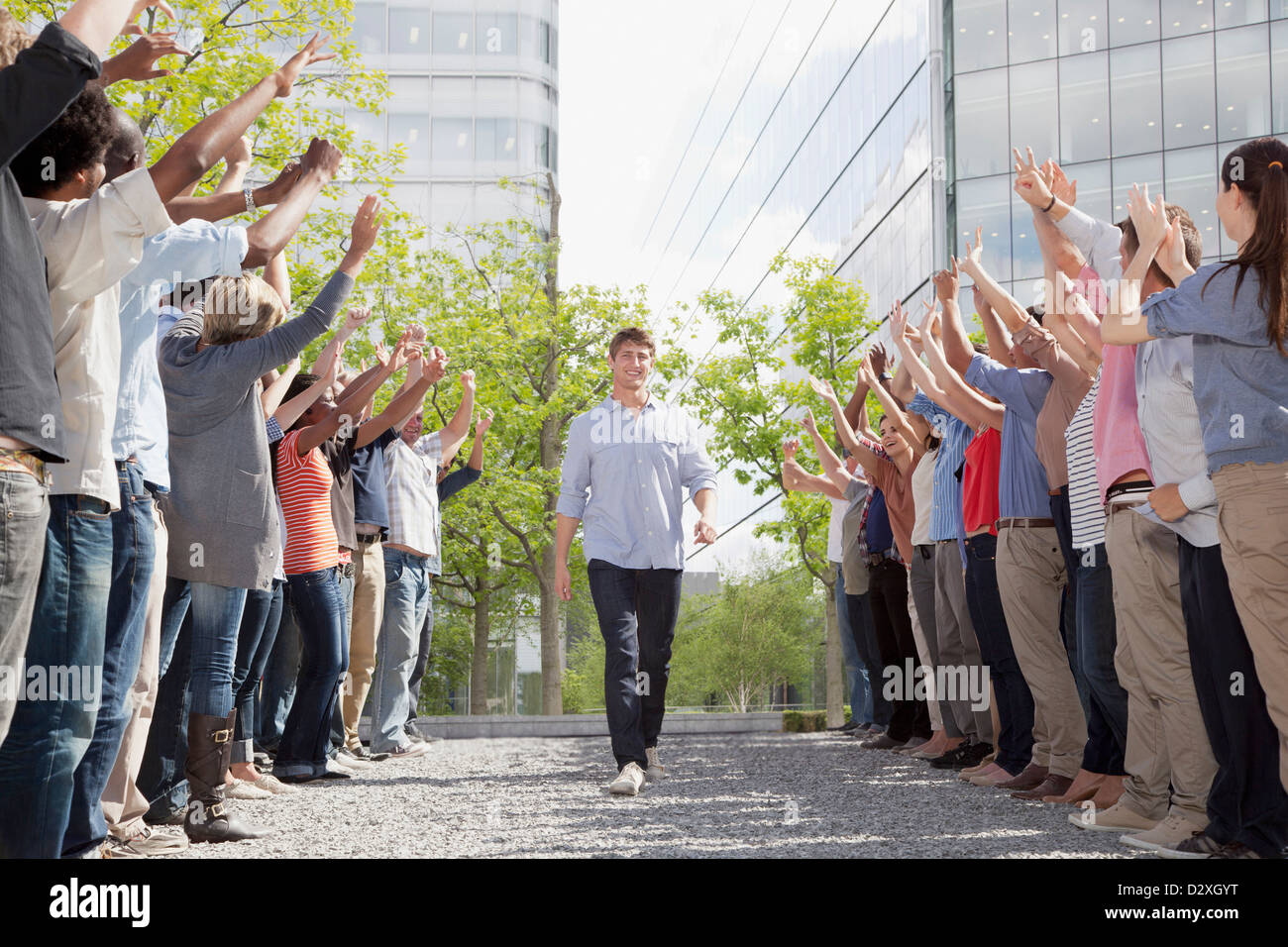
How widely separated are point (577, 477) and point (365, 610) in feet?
7.08

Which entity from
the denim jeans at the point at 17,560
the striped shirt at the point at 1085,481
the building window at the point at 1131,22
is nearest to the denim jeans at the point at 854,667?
the striped shirt at the point at 1085,481

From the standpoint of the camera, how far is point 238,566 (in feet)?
15.3

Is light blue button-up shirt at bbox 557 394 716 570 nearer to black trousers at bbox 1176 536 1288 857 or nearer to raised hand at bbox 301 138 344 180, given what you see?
raised hand at bbox 301 138 344 180

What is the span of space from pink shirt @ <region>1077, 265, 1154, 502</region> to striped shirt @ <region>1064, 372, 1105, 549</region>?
0.73 ft

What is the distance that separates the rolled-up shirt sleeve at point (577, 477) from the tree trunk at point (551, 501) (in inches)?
561

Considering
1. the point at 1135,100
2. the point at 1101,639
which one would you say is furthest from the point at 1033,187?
the point at 1135,100

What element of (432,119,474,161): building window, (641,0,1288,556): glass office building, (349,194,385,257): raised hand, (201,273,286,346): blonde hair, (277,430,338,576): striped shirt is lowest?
(277,430,338,576): striped shirt

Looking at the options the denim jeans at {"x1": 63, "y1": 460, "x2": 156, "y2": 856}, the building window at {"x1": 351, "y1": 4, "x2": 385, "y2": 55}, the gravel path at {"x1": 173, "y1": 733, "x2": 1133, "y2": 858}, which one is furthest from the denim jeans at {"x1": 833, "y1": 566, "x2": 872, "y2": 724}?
the building window at {"x1": 351, "y1": 4, "x2": 385, "y2": 55}

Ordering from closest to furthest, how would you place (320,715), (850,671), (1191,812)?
(1191,812) < (320,715) < (850,671)

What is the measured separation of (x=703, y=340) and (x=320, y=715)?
49949 millimetres

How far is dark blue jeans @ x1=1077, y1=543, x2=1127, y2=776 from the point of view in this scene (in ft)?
17.2

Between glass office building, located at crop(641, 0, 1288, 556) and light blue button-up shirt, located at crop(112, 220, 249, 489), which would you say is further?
glass office building, located at crop(641, 0, 1288, 556)
